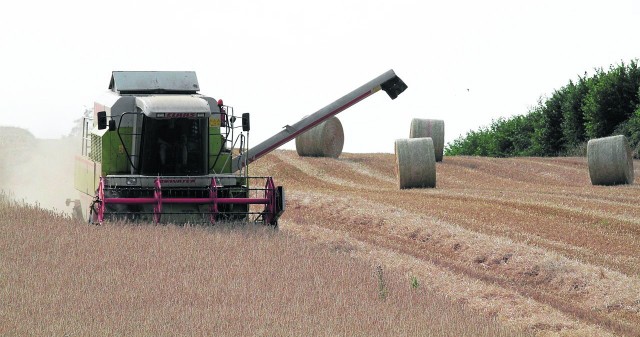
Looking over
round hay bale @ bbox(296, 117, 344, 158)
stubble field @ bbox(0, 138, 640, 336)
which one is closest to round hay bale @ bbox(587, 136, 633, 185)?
stubble field @ bbox(0, 138, 640, 336)

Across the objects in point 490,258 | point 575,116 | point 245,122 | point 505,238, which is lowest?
point 490,258

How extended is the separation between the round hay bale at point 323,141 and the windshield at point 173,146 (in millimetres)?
15604

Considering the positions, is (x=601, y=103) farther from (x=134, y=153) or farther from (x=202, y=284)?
(x=202, y=284)

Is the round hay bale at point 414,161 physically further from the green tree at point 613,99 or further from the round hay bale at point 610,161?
the green tree at point 613,99

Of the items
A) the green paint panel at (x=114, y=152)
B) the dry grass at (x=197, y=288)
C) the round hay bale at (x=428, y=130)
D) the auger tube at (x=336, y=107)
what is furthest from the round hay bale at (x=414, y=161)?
the dry grass at (x=197, y=288)

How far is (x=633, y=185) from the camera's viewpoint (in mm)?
27000

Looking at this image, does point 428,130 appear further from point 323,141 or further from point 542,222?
point 542,222

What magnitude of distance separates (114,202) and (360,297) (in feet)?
20.5

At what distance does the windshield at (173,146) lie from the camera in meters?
16.8

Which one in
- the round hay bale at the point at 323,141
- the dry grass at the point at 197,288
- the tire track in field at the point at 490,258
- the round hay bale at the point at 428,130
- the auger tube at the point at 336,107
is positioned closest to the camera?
the dry grass at the point at 197,288

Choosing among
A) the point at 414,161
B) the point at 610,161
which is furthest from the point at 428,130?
the point at 414,161

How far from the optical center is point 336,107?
64.8 feet

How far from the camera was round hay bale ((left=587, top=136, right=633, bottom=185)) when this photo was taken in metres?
26.8

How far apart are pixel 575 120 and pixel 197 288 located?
35.0m
